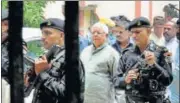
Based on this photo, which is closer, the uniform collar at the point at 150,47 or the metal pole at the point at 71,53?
the metal pole at the point at 71,53

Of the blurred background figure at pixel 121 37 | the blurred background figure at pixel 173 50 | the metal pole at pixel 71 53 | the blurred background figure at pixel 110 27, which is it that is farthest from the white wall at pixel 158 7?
the metal pole at pixel 71 53

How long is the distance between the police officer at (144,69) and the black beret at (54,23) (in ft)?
1.77

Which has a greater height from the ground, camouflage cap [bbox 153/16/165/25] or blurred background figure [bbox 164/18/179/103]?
camouflage cap [bbox 153/16/165/25]

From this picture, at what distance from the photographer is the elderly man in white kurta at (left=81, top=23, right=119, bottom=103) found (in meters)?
3.52

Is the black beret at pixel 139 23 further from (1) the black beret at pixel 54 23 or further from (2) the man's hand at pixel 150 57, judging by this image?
(1) the black beret at pixel 54 23

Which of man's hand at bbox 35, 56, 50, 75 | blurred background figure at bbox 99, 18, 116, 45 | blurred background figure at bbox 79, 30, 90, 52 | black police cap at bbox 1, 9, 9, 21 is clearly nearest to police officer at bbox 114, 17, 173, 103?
blurred background figure at bbox 99, 18, 116, 45

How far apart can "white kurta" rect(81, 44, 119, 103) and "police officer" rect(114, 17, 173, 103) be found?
2.6 inches

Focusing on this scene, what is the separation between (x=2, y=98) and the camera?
353 centimetres

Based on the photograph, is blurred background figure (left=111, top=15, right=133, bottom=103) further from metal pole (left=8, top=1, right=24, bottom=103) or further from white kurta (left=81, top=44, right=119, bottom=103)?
metal pole (left=8, top=1, right=24, bottom=103)

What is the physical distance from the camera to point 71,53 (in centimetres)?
346

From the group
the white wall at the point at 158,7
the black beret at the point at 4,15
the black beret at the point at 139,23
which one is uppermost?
the white wall at the point at 158,7

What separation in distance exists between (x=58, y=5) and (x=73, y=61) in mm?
447

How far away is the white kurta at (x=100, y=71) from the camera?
138 inches

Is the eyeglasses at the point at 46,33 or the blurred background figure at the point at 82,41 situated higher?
the eyeglasses at the point at 46,33
